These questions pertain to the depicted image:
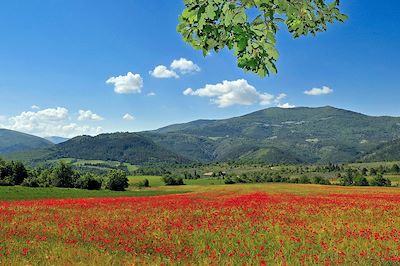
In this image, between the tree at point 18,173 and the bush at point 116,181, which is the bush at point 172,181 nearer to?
the bush at point 116,181

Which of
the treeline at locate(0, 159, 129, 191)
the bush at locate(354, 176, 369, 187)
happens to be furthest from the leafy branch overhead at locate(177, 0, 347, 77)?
the bush at locate(354, 176, 369, 187)

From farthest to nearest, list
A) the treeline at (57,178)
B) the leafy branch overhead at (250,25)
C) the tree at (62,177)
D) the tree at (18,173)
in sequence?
the tree at (62,177) → the tree at (18,173) → the treeline at (57,178) → the leafy branch overhead at (250,25)

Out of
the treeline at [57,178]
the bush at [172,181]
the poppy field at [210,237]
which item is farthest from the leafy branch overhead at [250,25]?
the bush at [172,181]

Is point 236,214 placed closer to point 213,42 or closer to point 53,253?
point 53,253

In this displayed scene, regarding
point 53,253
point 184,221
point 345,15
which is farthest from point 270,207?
point 345,15

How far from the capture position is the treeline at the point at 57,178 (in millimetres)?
90688

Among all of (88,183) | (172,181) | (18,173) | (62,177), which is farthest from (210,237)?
(172,181)

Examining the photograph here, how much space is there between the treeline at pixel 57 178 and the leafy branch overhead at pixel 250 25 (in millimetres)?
94329

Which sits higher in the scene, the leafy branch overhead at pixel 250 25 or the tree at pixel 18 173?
the leafy branch overhead at pixel 250 25

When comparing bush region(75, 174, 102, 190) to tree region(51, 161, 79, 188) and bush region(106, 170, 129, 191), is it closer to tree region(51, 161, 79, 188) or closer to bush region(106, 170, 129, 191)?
tree region(51, 161, 79, 188)

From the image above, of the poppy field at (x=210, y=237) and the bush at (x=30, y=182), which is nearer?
the poppy field at (x=210, y=237)

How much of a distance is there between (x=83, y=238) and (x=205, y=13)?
513 inches

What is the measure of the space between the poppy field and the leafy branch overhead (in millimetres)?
7066

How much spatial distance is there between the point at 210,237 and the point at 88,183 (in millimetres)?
89921
